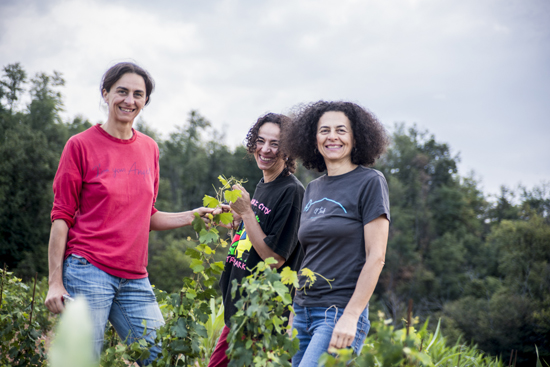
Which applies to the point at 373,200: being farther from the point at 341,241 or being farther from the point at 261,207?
the point at 261,207

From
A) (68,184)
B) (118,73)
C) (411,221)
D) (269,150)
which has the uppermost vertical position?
(118,73)

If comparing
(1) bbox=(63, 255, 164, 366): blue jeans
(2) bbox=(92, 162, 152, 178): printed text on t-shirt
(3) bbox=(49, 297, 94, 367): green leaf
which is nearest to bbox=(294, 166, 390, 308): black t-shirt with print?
(1) bbox=(63, 255, 164, 366): blue jeans

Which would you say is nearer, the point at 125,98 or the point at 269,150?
the point at 125,98

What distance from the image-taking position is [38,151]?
23.8 metres

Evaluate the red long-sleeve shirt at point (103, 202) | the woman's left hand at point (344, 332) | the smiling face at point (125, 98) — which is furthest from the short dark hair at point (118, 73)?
the woman's left hand at point (344, 332)

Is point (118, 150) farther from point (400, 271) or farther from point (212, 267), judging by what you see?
point (400, 271)

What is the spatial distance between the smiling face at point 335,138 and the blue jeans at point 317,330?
737mm

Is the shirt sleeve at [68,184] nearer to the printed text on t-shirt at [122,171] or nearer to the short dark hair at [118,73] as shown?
the printed text on t-shirt at [122,171]

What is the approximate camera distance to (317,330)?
1.84 metres

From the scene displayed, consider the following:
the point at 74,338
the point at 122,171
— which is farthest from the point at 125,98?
the point at 74,338

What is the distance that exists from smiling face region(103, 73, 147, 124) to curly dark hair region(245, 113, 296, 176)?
75cm

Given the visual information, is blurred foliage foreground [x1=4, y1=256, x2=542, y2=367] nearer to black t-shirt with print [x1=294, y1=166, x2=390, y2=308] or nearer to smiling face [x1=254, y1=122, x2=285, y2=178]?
black t-shirt with print [x1=294, y1=166, x2=390, y2=308]

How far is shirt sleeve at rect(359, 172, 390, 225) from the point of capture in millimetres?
1810

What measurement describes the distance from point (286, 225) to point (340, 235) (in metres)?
0.50
